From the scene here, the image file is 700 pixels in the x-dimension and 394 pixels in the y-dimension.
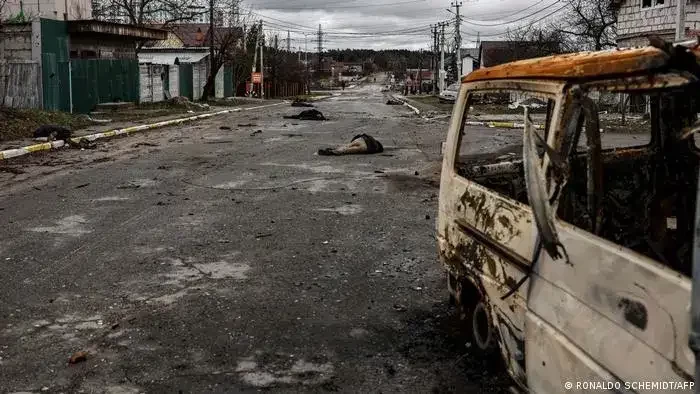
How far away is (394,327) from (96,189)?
676 centimetres

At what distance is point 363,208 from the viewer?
871cm

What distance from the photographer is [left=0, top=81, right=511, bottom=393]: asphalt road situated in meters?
3.88

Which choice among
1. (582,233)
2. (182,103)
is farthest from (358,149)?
(182,103)

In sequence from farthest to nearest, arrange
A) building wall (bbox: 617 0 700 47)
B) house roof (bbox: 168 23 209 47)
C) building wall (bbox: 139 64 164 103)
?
house roof (bbox: 168 23 209 47) < building wall (bbox: 139 64 164 103) < building wall (bbox: 617 0 700 47)

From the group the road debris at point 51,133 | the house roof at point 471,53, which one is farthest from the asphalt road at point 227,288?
the house roof at point 471,53

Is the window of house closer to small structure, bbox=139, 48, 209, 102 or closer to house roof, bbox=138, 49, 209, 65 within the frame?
small structure, bbox=139, 48, 209, 102

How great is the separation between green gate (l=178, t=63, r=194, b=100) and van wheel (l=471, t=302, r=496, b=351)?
38.8 metres

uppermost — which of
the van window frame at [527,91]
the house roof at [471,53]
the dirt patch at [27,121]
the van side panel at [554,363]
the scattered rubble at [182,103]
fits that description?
the house roof at [471,53]

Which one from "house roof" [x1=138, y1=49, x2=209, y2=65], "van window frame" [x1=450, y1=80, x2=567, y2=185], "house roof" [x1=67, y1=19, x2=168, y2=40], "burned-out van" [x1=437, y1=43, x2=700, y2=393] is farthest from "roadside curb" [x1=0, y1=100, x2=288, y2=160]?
"house roof" [x1=138, y1=49, x2=209, y2=65]

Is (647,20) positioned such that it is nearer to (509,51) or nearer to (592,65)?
(592,65)

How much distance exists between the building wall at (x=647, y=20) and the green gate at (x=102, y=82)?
2217 cm

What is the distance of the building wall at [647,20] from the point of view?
1192 inches

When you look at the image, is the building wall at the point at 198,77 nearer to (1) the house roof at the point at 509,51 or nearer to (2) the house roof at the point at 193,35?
(2) the house roof at the point at 193,35

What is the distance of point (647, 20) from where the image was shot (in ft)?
109
